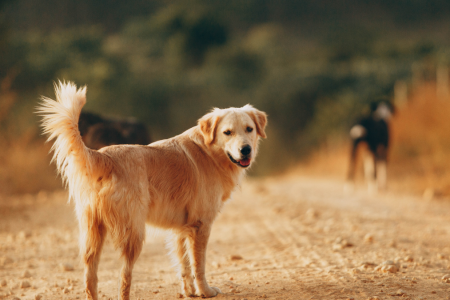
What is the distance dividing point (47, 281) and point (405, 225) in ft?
16.6

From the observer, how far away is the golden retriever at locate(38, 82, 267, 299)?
340 centimetres

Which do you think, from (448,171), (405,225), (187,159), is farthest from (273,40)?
(187,159)

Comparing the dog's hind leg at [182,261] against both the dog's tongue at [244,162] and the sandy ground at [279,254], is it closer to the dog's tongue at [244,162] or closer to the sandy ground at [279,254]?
the sandy ground at [279,254]

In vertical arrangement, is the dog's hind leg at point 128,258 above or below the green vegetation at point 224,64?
below

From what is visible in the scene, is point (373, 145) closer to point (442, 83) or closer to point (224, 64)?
point (442, 83)

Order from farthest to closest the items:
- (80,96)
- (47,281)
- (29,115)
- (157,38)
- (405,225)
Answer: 1. (157,38)
2. (29,115)
3. (405,225)
4. (47,281)
5. (80,96)

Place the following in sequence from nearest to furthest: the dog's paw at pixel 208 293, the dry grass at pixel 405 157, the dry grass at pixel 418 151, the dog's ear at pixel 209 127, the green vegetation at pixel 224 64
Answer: the dog's paw at pixel 208 293 < the dog's ear at pixel 209 127 < the dry grass at pixel 405 157 < the dry grass at pixel 418 151 < the green vegetation at pixel 224 64

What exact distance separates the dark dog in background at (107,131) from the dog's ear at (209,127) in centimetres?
268

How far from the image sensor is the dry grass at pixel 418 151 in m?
10.7

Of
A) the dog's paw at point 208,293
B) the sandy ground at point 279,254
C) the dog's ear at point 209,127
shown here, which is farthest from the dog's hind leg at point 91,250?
the dog's ear at point 209,127

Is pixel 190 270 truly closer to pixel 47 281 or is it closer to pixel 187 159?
pixel 187 159

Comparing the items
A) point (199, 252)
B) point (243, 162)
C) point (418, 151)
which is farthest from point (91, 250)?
point (418, 151)

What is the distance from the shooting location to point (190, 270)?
4160mm

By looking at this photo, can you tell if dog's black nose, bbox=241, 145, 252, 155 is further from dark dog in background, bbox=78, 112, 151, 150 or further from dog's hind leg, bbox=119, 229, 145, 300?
dark dog in background, bbox=78, 112, 151, 150
